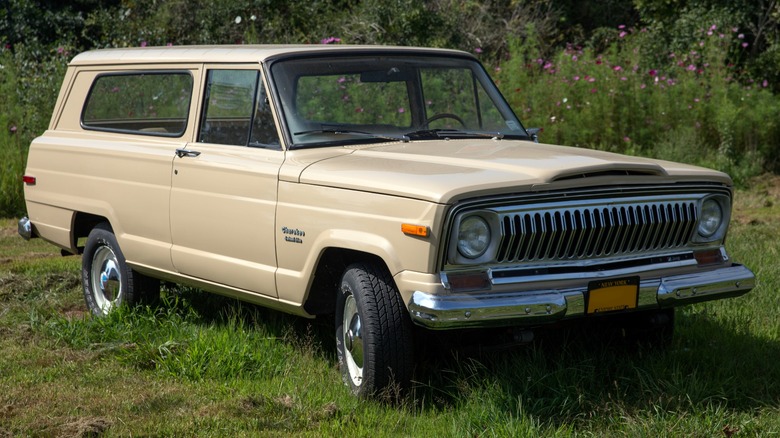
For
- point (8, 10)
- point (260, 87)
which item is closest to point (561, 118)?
point (260, 87)

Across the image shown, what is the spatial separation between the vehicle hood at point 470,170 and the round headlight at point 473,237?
0.50 ft

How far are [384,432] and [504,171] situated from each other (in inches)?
49.4

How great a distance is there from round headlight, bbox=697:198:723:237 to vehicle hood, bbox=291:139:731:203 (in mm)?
134

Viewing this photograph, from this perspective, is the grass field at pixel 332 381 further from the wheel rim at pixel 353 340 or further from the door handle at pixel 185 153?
the door handle at pixel 185 153

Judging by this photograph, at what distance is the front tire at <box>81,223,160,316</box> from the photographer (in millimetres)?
6789

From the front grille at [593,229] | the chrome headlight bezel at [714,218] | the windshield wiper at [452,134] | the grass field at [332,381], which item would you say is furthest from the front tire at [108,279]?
the chrome headlight bezel at [714,218]

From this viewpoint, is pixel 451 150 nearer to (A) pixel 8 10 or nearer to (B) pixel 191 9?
(B) pixel 191 9

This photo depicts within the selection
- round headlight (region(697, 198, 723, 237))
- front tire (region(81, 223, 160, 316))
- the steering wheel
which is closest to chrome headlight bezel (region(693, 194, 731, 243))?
round headlight (region(697, 198, 723, 237))

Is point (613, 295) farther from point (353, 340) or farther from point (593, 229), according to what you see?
point (353, 340)

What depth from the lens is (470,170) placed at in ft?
16.0

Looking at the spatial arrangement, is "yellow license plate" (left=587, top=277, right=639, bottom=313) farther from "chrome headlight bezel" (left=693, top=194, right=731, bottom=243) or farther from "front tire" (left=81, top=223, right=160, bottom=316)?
"front tire" (left=81, top=223, right=160, bottom=316)

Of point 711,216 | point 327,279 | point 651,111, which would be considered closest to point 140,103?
point 327,279

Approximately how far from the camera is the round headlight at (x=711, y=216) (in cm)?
542

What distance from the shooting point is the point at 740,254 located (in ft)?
26.1
